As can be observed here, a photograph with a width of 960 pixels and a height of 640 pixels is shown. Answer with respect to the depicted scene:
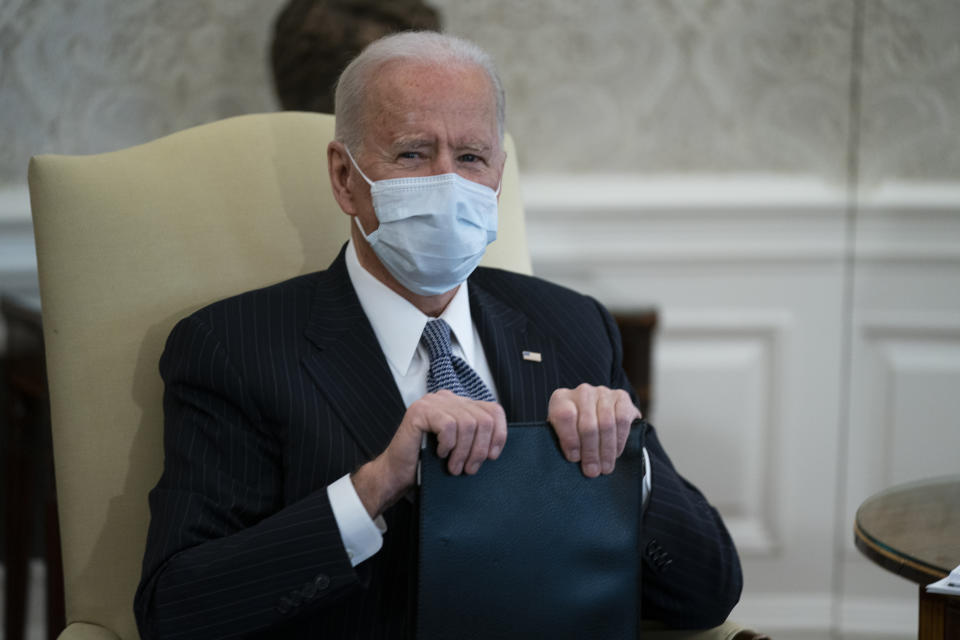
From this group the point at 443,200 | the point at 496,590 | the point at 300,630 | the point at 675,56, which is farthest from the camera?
the point at 675,56

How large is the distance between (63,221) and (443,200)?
535 millimetres

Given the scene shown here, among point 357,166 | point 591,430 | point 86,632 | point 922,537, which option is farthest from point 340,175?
point 922,537

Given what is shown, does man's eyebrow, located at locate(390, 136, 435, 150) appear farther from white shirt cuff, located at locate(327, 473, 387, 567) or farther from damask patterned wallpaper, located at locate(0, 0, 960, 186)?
damask patterned wallpaper, located at locate(0, 0, 960, 186)

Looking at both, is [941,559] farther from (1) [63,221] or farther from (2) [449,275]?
(1) [63,221]

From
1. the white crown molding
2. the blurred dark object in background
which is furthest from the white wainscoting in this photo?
the blurred dark object in background

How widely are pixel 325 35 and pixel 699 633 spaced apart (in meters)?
1.56

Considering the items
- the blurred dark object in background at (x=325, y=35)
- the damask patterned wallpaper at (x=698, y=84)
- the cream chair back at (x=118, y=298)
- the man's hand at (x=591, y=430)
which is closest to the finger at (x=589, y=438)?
the man's hand at (x=591, y=430)

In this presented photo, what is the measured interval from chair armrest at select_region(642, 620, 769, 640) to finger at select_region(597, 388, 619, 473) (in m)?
0.34

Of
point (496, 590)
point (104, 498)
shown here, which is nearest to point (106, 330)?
point (104, 498)

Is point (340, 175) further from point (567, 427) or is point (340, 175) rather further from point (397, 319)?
point (567, 427)

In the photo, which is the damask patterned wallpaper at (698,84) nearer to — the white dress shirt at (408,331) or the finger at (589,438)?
the white dress shirt at (408,331)

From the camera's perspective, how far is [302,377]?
1.40 metres

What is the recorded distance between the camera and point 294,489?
4.47ft


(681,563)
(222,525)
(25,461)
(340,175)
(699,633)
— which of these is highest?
(340,175)
